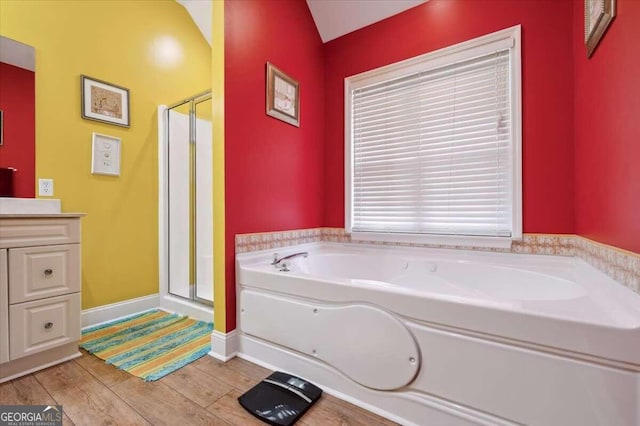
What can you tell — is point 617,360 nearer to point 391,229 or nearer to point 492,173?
point 492,173

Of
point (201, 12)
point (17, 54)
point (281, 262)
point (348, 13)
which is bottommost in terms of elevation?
point (281, 262)

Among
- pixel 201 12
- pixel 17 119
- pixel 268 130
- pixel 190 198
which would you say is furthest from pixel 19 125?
pixel 201 12

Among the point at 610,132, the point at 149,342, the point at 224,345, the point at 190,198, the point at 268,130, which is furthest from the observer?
the point at 190,198

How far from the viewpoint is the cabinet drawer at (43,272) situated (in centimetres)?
147

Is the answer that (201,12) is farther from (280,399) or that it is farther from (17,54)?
(280,399)

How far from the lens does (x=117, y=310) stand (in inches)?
91.4

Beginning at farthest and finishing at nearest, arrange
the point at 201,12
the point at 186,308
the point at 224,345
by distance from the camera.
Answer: the point at 201,12, the point at 186,308, the point at 224,345

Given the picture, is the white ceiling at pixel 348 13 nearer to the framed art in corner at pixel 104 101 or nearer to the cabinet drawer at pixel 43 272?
the framed art in corner at pixel 104 101

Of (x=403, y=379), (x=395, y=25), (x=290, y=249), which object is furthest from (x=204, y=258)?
(x=395, y=25)

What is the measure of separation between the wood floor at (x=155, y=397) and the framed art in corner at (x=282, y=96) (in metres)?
1.75

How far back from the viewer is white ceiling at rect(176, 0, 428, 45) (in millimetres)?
2264

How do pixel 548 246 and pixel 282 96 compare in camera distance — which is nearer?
pixel 548 246

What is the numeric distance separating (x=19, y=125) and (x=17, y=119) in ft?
0.12

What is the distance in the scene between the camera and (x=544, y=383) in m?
0.94
